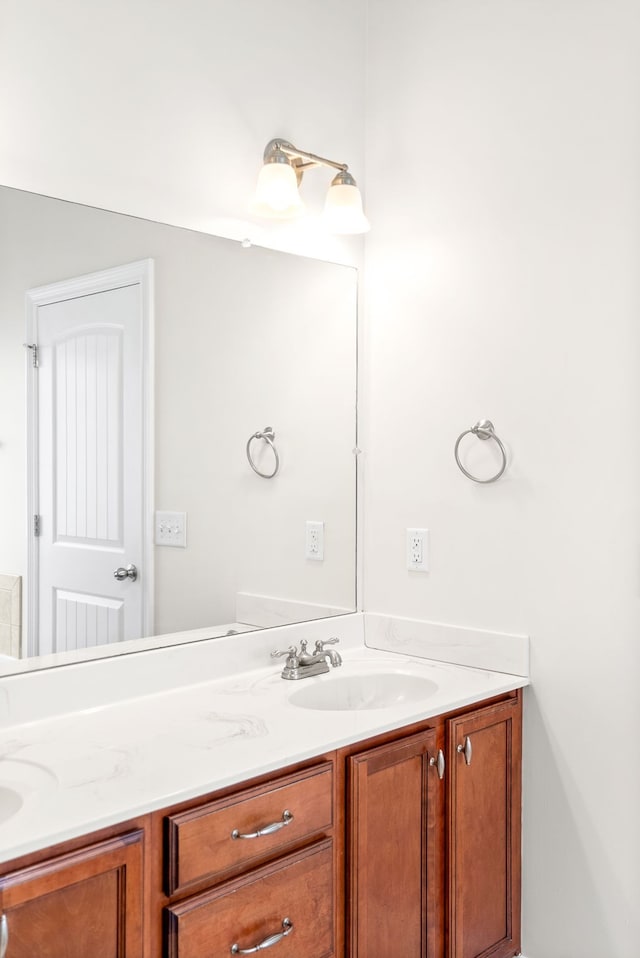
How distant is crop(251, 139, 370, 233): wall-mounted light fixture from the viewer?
2.04 meters

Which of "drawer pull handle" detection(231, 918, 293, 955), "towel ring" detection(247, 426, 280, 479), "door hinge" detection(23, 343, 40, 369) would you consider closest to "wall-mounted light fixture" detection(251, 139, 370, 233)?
→ "towel ring" detection(247, 426, 280, 479)

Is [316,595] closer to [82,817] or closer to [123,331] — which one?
[123,331]

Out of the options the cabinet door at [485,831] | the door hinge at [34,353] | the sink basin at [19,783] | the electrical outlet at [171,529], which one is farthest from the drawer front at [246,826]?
the door hinge at [34,353]

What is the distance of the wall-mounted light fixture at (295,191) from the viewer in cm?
204

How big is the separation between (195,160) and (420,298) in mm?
705

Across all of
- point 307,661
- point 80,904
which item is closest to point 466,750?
point 307,661

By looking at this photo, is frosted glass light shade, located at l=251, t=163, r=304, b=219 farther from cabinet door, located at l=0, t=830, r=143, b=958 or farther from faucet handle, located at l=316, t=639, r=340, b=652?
cabinet door, located at l=0, t=830, r=143, b=958

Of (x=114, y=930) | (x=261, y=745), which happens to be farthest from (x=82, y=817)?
(x=261, y=745)

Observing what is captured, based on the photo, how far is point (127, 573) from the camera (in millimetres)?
1852

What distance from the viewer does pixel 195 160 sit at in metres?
1.98

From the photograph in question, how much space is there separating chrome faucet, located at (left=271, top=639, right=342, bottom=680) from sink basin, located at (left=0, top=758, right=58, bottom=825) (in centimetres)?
74

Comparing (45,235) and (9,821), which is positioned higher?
(45,235)

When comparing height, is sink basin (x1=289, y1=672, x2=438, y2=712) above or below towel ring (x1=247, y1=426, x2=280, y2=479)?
below

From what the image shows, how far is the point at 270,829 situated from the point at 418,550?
1.00 m
